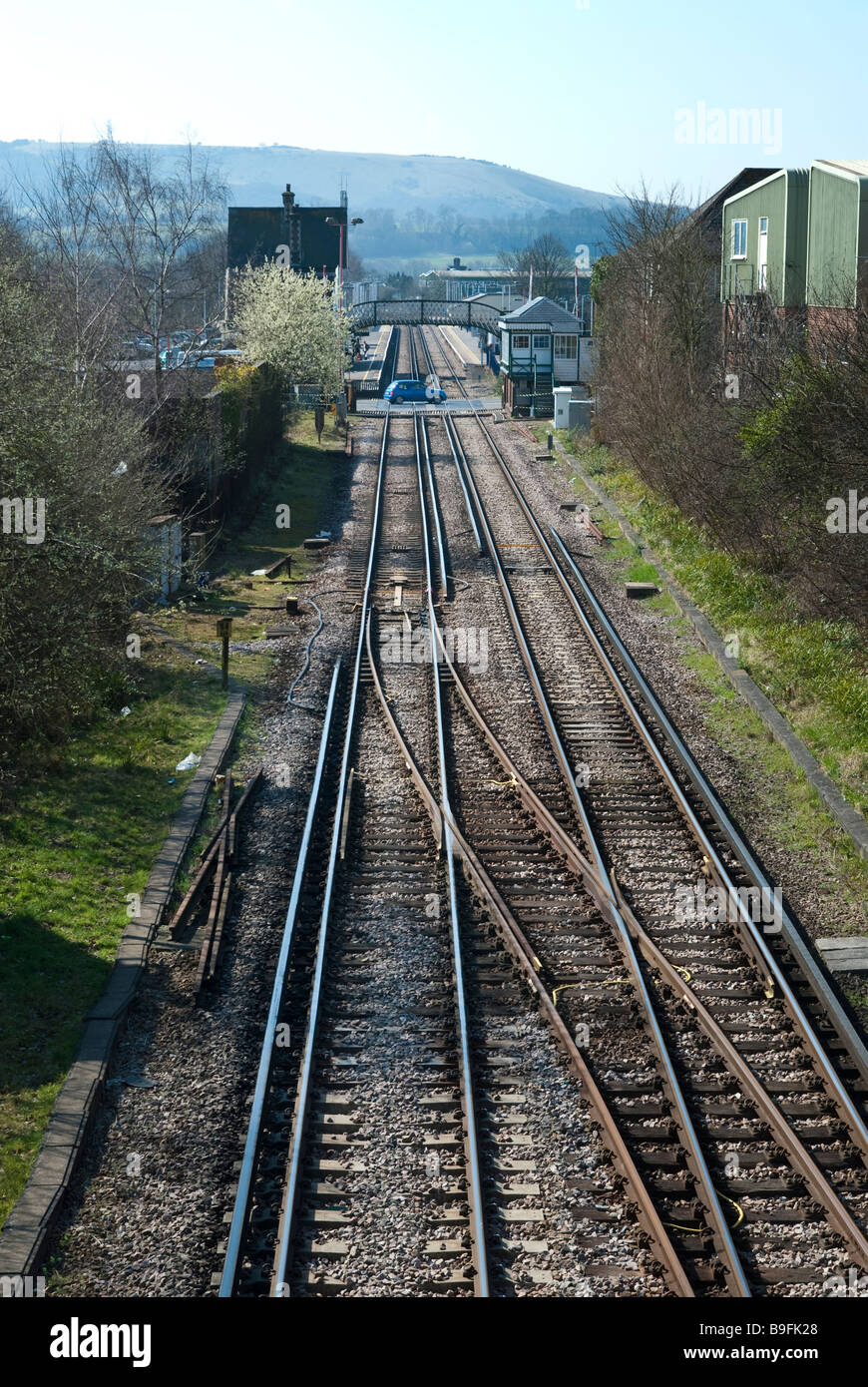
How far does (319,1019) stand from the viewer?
873 cm

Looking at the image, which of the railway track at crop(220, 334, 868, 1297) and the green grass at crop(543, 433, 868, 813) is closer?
the railway track at crop(220, 334, 868, 1297)

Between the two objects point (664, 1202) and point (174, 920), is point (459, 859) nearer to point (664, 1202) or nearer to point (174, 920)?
point (174, 920)

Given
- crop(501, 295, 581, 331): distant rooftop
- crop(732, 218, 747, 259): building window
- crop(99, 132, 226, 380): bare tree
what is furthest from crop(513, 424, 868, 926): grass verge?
crop(501, 295, 581, 331): distant rooftop

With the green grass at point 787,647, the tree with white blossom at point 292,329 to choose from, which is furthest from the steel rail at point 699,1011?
the tree with white blossom at point 292,329

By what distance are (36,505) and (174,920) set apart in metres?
3.74

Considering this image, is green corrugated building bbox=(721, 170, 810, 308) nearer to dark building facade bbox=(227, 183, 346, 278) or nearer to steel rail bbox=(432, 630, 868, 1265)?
steel rail bbox=(432, 630, 868, 1265)

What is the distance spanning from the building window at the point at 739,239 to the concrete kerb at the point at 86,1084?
24973mm

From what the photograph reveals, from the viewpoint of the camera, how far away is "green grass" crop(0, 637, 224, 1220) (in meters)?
8.13

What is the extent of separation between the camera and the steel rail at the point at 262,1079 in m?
6.39

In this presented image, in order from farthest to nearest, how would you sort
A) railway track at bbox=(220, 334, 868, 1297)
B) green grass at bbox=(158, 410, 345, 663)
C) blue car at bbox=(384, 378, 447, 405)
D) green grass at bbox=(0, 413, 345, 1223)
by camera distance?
blue car at bbox=(384, 378, 447, 405)
green grass at bbox=(158, 410, 345, 663)
green grass at bbox=(0, 413, 345, 1223)
railway track at bbox=(220, 334, 868, 1297)

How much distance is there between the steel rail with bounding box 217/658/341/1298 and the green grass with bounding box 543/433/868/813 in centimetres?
529

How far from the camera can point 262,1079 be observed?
314 inches
